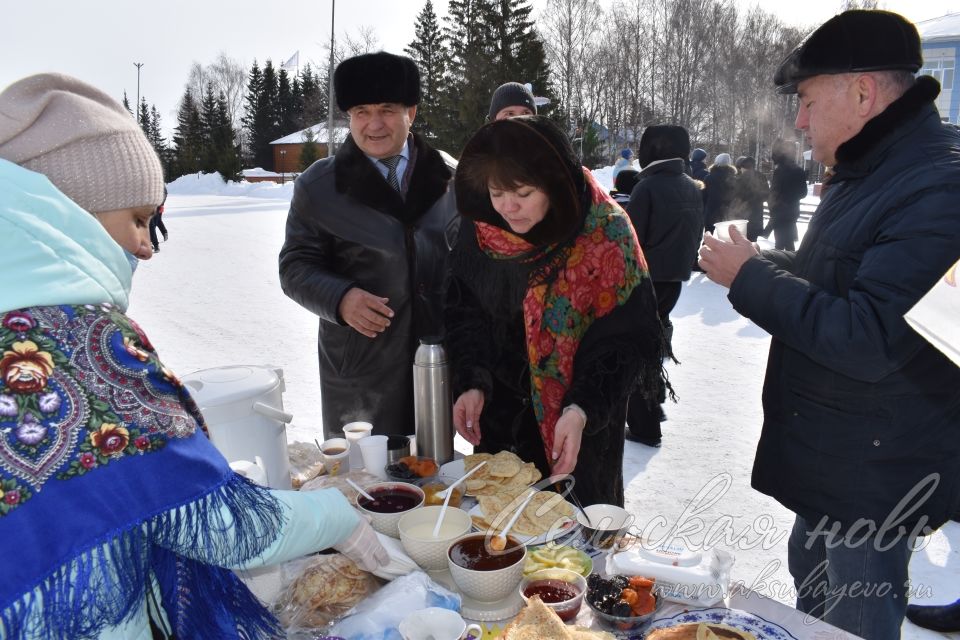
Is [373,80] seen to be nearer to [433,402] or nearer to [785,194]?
[433,402]

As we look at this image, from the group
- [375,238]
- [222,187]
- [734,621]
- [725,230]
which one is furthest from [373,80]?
[222,187]

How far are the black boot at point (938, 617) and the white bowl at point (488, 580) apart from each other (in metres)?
2.13

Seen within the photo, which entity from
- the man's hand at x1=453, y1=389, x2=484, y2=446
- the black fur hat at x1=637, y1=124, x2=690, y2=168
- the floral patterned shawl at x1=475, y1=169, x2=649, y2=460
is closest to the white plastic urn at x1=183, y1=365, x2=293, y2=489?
the man's hand at x1=453, y1=389, x2=484, y2=446

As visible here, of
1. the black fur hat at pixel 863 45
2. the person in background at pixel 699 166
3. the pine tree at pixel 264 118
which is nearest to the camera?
the black fur hat at pixel 863 45

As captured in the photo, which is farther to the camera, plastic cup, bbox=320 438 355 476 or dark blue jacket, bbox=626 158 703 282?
dark blue jacket, bbox=626 158 703 282

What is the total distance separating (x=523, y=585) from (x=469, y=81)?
1176 inches

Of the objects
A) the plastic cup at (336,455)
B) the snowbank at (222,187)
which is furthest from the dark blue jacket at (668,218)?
the snowbank at (222,187)

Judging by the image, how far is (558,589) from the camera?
4.39 feet

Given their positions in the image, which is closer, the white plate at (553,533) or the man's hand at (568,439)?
the white plate at (553,533)

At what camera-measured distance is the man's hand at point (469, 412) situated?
83.8 inches

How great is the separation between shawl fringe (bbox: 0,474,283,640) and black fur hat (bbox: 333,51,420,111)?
200 centimetres

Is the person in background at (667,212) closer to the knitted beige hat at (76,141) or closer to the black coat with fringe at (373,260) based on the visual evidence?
the black coat with fringe at (373,260)

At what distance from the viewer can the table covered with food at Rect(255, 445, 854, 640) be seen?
121cm

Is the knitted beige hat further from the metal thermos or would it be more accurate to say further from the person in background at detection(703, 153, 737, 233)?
the person in background at detection(703, 153, 737, 233)
